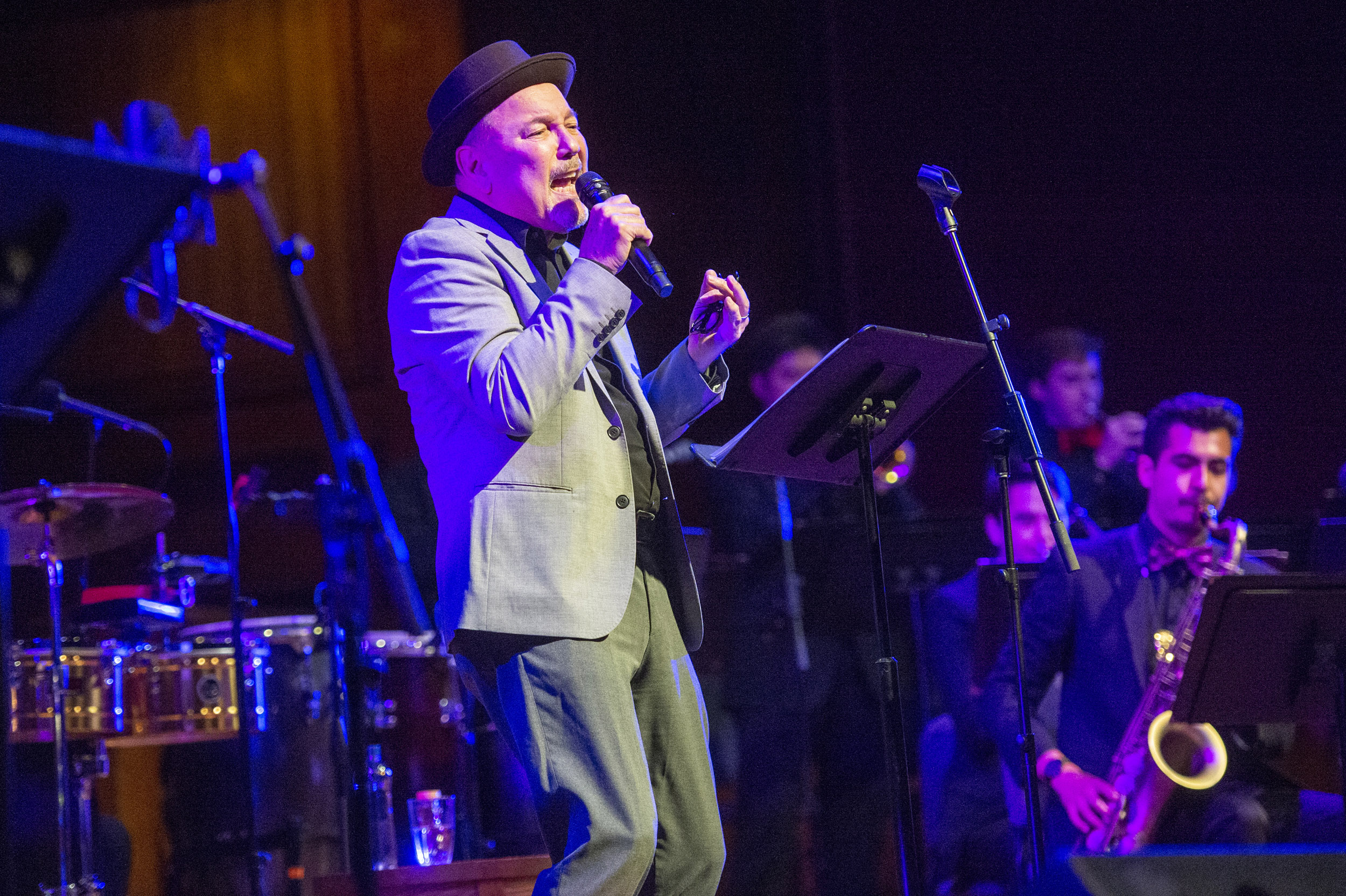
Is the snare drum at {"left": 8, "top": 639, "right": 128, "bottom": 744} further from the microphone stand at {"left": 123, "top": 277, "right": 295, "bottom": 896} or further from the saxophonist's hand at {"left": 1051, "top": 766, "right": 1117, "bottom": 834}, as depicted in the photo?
the saxophonist's hand at {"left": 1051, "top": 766, "right": 1117, "bottom": 834}

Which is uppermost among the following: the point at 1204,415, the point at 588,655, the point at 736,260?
the point at 736,260

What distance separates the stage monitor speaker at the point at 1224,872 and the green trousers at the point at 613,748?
846mm

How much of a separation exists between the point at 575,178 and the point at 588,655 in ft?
3.03

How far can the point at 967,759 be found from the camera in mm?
4234

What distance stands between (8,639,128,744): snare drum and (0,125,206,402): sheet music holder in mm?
3516

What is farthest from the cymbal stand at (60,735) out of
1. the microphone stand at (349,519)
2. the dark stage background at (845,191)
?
the microphone stand at (349,519)

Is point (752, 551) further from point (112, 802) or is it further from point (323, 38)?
point (323, 38)

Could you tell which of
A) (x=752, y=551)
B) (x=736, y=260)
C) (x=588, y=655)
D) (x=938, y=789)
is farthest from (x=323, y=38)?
(x=588, y=655)

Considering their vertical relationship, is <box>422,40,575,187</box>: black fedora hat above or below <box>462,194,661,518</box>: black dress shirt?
above

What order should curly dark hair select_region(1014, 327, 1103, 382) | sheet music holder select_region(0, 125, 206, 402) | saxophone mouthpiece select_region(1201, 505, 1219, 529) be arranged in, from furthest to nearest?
curly dark hair select_region(1014, 327, 1103, 382) < saxophone mouthpiece select_region(1201, 505, 1219, 529) < sheet music holder select_region(0, 125, 206, 402)

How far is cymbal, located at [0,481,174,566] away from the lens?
14.3 feet

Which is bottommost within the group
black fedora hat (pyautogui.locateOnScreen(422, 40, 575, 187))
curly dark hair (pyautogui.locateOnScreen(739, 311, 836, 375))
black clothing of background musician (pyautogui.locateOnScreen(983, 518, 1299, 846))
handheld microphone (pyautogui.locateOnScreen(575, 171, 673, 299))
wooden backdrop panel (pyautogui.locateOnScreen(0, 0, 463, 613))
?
black clothing of background musician (pyautogui.locateOnScreen(983, 518, 1299, 846))

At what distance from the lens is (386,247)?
6.47 metres

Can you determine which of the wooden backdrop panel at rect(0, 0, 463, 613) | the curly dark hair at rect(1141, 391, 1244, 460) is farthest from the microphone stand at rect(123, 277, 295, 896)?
the curly dark hair at rect(1141, 391, 1244, 460)
